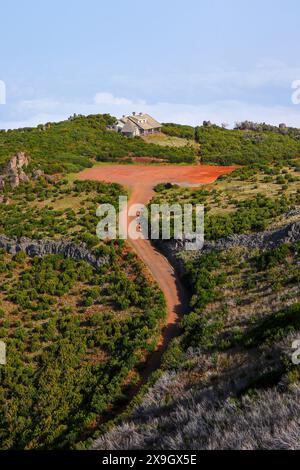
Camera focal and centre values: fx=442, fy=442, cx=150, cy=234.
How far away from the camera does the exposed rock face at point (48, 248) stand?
37.8 metres

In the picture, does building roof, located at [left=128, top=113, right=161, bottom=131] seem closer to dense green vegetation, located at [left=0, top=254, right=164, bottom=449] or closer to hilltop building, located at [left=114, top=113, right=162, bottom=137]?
hilltop building, located at [left=114, top=113, right=162, bottom=137]

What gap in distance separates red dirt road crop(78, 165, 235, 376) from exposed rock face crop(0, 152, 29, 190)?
24.2ft

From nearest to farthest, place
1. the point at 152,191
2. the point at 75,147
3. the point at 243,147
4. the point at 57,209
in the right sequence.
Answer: the point at 57,209 → the point at 152,191 → the point at 75,147 → the point at 243,147

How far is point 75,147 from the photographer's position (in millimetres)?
73750

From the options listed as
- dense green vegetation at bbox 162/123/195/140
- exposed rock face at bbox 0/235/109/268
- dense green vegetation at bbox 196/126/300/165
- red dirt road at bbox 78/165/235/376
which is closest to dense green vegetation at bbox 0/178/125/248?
exposed rock face at bbox 0/235/109/268

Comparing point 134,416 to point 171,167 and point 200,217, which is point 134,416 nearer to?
point 200,217

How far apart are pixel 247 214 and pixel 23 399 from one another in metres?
24.1

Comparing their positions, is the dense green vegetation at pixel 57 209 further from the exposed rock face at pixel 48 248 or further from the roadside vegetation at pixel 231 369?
the roadside vegetation at pixel 231 369

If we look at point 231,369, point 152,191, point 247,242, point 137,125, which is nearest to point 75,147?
point 137,125

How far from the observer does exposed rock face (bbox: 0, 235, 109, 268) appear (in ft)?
124

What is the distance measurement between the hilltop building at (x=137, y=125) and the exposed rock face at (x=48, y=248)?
48.1 metres

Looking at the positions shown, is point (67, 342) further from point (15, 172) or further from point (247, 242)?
point (15, 172)

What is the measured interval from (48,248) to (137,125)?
5237 cm

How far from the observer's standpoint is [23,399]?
25.0m
